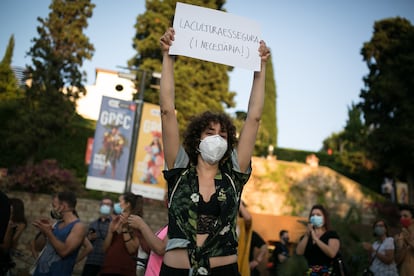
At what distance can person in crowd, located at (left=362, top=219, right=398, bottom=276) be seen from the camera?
6250 mm

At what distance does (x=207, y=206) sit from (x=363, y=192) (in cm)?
2300

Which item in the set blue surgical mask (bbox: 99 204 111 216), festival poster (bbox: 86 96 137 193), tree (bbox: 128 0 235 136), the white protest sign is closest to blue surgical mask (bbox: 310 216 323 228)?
the white protest sign

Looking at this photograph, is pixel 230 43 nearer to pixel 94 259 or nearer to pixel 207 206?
pixel 207 206

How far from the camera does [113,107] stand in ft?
43.1

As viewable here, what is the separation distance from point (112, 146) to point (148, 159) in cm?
131

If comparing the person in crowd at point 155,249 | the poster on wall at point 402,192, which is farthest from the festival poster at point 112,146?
the poster on wall at point 402,192

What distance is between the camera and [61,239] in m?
4.84

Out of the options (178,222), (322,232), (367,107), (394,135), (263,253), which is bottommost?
(263,253)

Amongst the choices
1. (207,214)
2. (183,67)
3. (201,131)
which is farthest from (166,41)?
(183,67)

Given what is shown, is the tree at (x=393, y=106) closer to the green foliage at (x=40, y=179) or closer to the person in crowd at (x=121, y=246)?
the green foliage at (x=40, y=179)

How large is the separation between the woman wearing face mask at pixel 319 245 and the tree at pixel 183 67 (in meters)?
19.5

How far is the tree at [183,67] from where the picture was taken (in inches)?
987

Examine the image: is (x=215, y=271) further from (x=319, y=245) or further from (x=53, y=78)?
(x=53, y=78)

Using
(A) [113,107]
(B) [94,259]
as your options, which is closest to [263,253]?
(B) [94,259]
